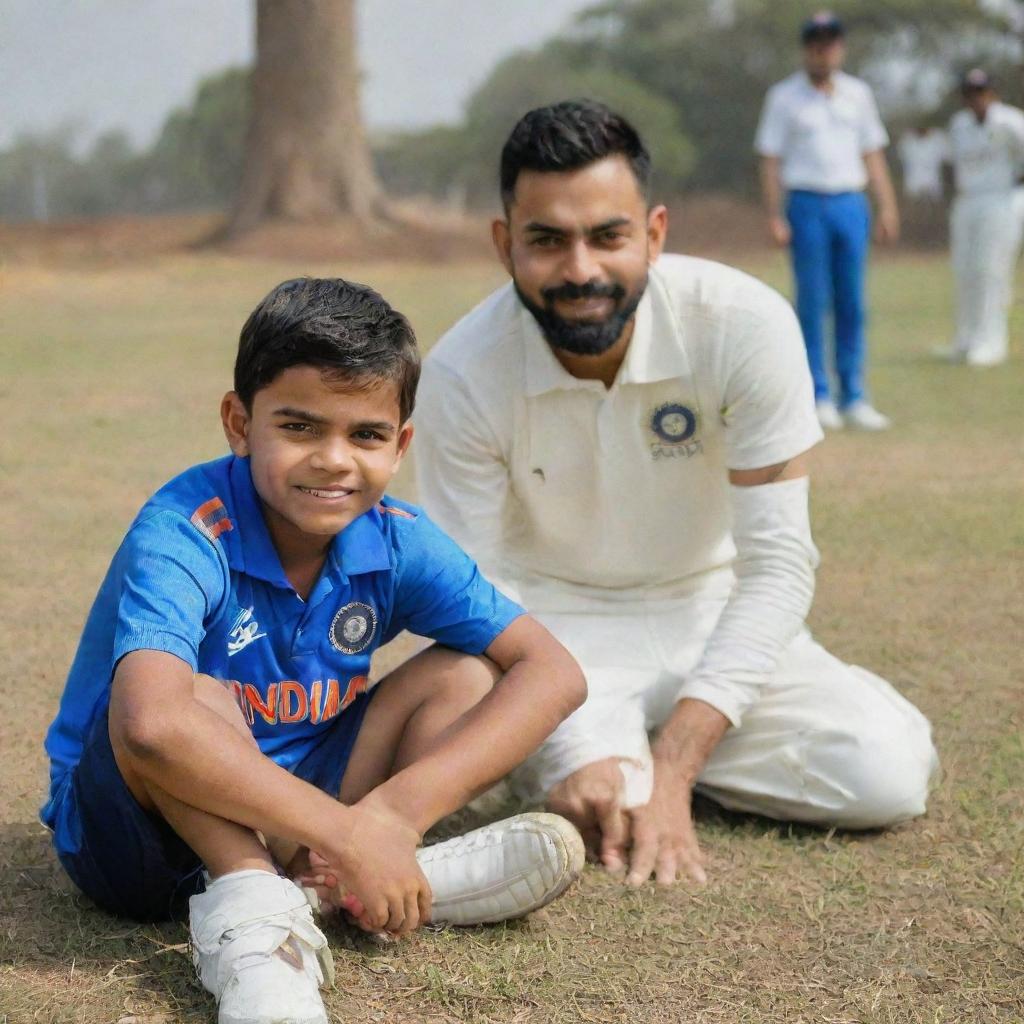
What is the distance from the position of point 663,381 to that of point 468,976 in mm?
1167

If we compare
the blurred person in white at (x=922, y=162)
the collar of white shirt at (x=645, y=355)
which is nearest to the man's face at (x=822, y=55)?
the collar of white shirt at (x=645, y=355)

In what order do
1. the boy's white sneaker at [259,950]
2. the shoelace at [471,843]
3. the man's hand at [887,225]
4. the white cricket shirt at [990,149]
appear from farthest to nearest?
the white cricket shirt at [990,149] < the man's hand at [887,225] < the shoelace at [471,843] < the boy's white sneaker at [259,950]

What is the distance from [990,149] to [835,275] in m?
2.70

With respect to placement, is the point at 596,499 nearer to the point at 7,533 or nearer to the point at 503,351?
the point at 503,351

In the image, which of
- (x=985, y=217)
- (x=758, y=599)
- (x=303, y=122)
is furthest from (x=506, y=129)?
(x=758, y=599)

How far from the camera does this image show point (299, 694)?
2258 millimetres

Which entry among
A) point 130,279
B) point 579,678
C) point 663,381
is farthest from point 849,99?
point 130,279

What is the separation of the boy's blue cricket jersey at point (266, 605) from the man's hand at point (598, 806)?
38 centimetres

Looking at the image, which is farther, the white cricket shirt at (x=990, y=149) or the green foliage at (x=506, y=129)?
the green foliage at (x=506, y=129)

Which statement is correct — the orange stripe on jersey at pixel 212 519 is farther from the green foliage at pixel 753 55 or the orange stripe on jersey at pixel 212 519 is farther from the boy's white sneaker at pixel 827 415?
the green foliage at pixel 753 55

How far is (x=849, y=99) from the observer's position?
7.12 m

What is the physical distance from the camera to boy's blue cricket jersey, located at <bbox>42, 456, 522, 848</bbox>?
2.10 metres

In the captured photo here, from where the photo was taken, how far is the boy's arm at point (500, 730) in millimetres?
2123

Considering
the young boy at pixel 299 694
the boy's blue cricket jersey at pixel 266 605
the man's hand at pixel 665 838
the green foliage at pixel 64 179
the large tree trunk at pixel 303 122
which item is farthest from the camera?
the green foliage at pixel 64 179
